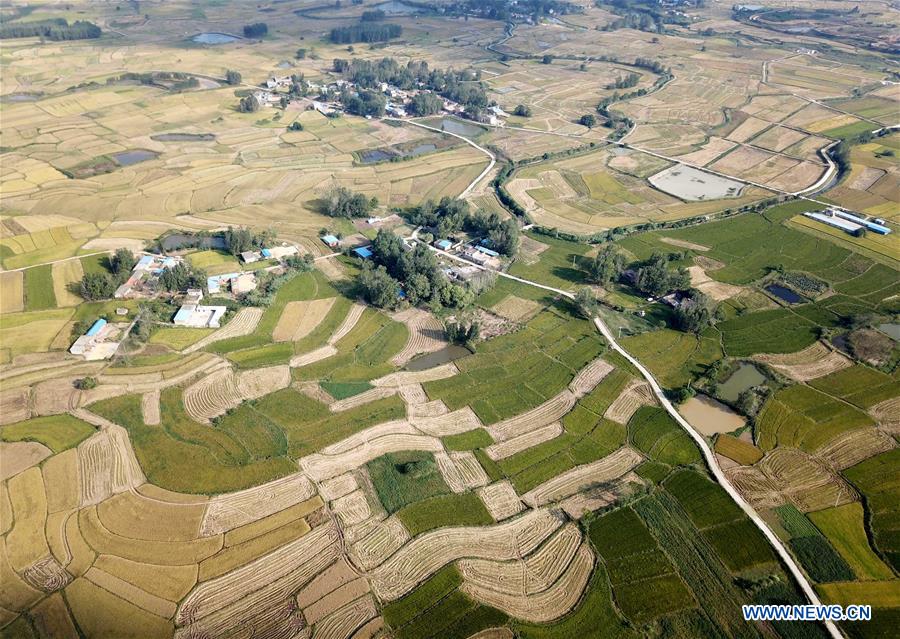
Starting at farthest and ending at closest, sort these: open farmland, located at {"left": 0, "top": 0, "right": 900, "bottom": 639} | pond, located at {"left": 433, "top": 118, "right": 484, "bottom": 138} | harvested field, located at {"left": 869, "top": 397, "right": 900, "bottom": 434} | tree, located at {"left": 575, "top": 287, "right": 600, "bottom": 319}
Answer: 1. pond, located at {"left": 433, "top": 118, "right": 484, "bottom": 138}
2. tree, located at {"left": 575, "top": 287, "right": 600, "bottom": 319}
3. harvested field, located at {"left": 869, "top": 397, "right": 900, "bottom": 434}
4. open farmland, located at {"left": 0, "top": 0, "right": 900, "bottom": 639}

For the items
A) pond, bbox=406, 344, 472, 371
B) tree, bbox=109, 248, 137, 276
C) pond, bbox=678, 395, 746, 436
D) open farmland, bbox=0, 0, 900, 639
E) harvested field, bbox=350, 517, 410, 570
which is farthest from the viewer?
tree, bbox=109, 248, 137, 276

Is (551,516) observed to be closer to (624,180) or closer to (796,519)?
(796,519)

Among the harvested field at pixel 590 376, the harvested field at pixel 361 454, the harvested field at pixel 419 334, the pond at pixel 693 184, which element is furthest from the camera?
the pond at pixel 693 184

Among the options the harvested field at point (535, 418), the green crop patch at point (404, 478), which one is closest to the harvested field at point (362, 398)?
the green crop patch at point (404, 478)

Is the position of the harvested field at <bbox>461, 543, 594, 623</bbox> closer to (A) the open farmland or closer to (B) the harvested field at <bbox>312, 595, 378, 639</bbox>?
(A) the open farmland

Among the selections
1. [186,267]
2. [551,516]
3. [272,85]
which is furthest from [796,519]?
[272,85]

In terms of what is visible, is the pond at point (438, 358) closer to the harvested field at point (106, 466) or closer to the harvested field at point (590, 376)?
the harvested field at point (590, 376)

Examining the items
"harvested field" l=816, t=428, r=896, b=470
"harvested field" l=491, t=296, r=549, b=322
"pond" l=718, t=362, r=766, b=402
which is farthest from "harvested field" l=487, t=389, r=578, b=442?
"harvested field" l=816, t=428, r=896, b=470
